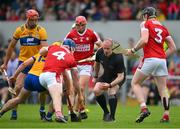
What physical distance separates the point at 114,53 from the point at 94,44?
2335mm

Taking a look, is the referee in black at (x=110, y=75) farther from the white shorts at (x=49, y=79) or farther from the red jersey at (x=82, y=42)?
the red jersey at (x=82, y=42)

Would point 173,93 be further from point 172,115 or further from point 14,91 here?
point 14,91

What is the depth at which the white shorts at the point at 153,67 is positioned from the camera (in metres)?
18.1

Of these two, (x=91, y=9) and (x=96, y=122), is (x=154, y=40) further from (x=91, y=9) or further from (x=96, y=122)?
(x=91, y=9)

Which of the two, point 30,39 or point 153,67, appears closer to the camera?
point 153,67

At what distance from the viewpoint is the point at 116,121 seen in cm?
1856

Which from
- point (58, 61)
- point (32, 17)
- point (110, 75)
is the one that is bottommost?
point (110, 75)

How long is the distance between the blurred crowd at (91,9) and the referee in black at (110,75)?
11391 millimetres

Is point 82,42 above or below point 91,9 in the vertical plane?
below

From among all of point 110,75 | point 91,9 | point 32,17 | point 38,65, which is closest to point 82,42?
point 32,17

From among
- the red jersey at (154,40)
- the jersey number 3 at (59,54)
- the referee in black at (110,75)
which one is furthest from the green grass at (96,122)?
the red jersey at (154,40)

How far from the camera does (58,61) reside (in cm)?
1722

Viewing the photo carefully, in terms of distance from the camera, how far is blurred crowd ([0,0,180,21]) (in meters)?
30.0

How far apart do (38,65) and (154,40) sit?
2.58 metres
